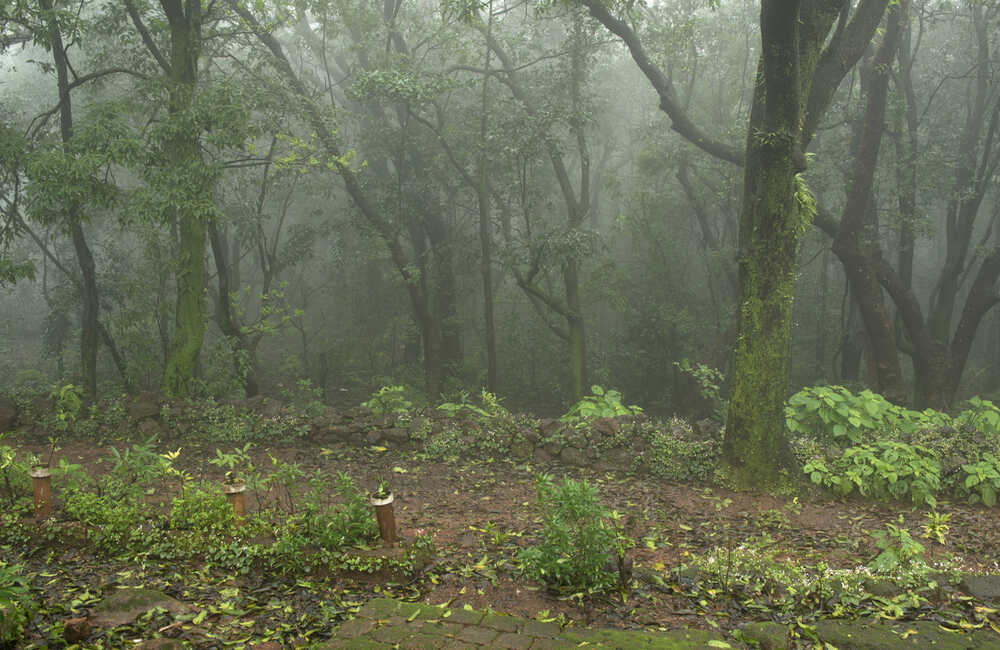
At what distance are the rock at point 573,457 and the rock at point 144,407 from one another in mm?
5190

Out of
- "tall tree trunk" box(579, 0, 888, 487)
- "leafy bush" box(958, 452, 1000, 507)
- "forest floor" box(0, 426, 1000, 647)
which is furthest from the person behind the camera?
"tall tree trunk" box(579, 0, 888, 487)

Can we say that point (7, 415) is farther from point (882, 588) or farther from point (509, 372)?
point (509, 372)

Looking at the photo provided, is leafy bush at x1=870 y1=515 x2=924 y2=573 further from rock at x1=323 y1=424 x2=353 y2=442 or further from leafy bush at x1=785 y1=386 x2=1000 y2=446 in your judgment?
rock at x1=323 y1=424 x2=353 y2=442

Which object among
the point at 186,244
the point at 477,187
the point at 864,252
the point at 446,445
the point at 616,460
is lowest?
the point at 616,460

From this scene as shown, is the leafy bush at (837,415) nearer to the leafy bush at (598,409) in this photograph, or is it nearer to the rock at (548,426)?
the leafy bush at (598,409)

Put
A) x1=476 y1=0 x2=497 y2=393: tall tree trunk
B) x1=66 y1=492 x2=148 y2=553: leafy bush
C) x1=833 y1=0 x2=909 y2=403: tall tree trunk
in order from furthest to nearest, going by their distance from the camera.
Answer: x1=476 y1=0 x2=497 y2=393: tall tree trunk
x1=833 y1=0 x2=909 y2=403: tall tree trunk
x1=66 y1=492 x2=148 y2=553: leafy bush

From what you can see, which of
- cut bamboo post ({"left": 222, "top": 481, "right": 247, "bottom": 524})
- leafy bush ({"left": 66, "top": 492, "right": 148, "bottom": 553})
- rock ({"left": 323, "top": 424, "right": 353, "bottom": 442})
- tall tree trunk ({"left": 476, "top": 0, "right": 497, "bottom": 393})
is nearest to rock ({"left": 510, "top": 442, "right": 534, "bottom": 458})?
rock ({"left": 323, "top": 424, "right": 353, "bottom": 442})

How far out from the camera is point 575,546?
371 centimetres

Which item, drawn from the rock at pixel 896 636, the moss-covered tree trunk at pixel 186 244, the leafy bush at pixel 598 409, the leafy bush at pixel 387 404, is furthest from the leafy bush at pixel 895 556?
the moss-covered tree trunk at pixel 186 244

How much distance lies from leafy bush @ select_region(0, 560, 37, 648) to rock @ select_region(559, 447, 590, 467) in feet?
16.6

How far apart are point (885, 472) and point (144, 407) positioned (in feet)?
27.4

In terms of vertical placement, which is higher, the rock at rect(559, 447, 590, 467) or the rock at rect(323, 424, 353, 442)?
the rock at rect(323, 424, 353, 442)

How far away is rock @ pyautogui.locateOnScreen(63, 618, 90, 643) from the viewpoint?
10.0ft

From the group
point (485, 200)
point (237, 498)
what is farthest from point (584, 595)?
point (485, 200)
